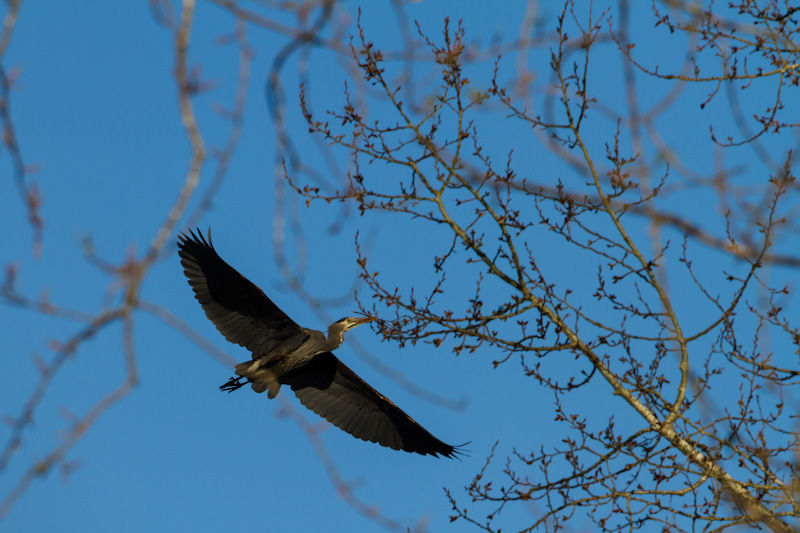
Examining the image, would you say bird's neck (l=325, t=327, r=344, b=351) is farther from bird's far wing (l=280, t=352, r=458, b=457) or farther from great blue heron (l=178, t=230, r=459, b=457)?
bird's far wing (l=280, t=352, r=458, b=457)

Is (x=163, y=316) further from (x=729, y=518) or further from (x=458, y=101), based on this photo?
(x=729, y=518)

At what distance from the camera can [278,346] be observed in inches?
273

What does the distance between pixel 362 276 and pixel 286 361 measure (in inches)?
80.9

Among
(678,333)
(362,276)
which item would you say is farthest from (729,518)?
(362,276)

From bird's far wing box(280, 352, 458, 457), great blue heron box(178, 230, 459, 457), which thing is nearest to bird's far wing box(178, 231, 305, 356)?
great blue heron box(178, 230, 459, 457)

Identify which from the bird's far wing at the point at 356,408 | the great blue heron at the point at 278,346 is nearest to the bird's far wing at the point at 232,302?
the great blue heron at the point at 278,346

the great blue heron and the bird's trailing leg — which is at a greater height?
the great blue heron

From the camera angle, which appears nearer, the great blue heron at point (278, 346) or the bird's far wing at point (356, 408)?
the great blue heron at point (278, 346)

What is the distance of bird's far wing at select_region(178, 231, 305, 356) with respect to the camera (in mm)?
6621

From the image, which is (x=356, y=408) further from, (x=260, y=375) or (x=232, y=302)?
(x=232, y=302)

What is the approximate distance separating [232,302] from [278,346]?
1.82 feet

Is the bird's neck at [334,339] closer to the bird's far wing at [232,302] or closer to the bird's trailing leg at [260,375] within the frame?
the bird's far wing at [232,302]

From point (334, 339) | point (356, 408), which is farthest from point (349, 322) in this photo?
point (356, 408)

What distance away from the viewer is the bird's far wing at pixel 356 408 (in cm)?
738
